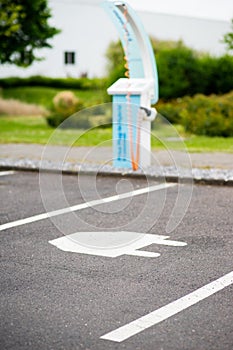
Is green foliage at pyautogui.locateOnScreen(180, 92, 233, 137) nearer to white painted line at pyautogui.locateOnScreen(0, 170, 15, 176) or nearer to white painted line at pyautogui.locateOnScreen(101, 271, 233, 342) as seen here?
white painted line at pyautogui.locateOnScreen(0, 170, 15, 176)

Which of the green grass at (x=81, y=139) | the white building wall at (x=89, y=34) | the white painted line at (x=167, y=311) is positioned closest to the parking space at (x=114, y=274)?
the white painted line at (x=167, y=311)

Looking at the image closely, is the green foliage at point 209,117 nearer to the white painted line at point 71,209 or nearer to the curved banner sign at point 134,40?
the curved banner sign at point 134,40

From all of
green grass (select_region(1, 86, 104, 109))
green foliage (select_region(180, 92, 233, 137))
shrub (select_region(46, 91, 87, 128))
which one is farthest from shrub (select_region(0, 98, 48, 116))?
green foliage (select_region(180, 92, 233, 137))

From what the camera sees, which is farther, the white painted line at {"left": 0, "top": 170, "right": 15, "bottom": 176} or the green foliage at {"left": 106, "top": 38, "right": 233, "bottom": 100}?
the green foliage at {"left": 106, "top": 38, "right": 233, "bottom": 100}

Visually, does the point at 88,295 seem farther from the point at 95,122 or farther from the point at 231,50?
the point at 231,50

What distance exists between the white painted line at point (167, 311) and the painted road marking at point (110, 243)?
1.07 meters

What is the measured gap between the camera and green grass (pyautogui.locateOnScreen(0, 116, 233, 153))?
7.37 metres

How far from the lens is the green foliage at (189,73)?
23531 mm

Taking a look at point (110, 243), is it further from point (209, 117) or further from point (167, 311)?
point (209, 117)

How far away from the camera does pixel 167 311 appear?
17.2 ft

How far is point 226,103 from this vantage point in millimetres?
17594

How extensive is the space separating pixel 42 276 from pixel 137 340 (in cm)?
166

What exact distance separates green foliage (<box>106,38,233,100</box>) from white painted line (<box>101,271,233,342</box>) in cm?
1765

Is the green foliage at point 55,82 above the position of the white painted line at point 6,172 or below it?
above
